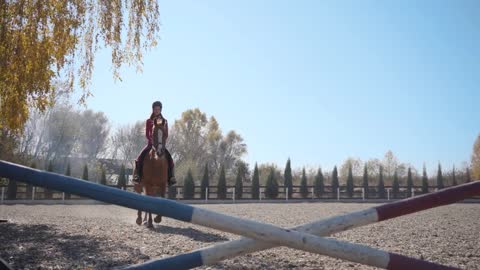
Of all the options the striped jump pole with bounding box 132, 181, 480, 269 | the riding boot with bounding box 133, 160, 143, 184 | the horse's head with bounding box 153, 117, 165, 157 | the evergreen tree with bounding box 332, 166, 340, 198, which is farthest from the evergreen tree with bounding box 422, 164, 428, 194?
the striped jump pole with bounding box 132, 181, 480, 269

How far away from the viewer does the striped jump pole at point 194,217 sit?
1.87 m

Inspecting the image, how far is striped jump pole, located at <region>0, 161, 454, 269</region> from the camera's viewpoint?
6.15ft

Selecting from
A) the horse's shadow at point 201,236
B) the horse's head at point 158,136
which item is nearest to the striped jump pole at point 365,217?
the horse's shadow at point 201,236

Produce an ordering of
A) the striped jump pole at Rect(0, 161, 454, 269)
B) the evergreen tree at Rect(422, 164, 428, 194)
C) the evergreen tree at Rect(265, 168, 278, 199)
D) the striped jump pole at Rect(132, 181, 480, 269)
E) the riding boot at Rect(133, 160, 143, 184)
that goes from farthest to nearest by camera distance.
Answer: the evergreen tree at Rect(422, 164, 428, 194) → the evergreen tree at Rect(265, 168, 278, 199) → the riding boot at Rect(133, 160, 143, 184) → the striped jump pole at Rect(132, 181, 480, 269) → the striped jump pole at Rect(0, 161, 454, 269)

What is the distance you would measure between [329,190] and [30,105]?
3606cm

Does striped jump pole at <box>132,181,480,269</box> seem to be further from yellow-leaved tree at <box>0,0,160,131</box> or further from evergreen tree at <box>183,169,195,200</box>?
evergreen tree at <box>183,169,195,200</box>

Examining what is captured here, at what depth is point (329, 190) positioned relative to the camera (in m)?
40.3

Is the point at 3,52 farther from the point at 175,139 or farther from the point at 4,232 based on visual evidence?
the point at 175,139

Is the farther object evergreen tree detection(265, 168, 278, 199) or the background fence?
evergreen tree detection(265, 168, 278, 199)

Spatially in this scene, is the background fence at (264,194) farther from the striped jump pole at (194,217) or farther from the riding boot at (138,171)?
the striped jump pole at (194,217)

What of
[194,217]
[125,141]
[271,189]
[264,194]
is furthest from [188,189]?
[194,217]

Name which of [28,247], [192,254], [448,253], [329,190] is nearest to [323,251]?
[192,254]

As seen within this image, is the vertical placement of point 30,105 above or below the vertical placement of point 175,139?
below

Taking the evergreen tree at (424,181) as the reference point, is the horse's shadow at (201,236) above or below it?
below
